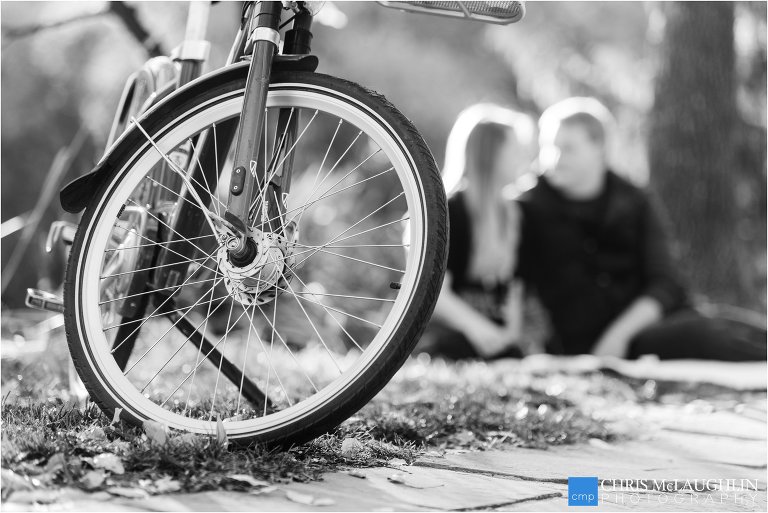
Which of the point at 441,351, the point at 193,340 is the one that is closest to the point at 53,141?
the point at 441,351

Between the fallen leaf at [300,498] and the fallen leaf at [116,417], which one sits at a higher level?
the fallen leaf at [116,417]

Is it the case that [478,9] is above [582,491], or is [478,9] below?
Answer: above

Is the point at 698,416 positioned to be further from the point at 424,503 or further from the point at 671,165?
the point at 671,165

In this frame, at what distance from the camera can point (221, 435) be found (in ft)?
5.87

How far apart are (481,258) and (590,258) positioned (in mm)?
575

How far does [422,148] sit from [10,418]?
43.1 inches

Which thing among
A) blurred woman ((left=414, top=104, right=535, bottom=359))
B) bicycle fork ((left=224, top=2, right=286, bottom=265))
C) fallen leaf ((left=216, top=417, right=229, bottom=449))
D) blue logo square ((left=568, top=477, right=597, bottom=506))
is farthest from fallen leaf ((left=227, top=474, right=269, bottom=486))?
blurred woman ((left=414, top=104, right=535, bottom=359))

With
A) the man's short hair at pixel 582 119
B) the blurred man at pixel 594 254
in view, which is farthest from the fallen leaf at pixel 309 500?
the man's short hair at pixel 582 119

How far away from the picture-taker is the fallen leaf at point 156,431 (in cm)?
179

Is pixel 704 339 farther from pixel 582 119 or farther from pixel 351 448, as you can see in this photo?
pixel 351 448

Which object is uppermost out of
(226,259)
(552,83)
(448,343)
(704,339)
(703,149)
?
(552,83)

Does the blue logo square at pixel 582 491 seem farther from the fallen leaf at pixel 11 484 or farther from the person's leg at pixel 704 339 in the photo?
the person's leg at pixel 704 339

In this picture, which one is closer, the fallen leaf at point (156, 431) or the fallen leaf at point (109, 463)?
the fallen leaf at point (109, 463)

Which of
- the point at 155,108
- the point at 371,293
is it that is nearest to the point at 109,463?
the point at 155,108
